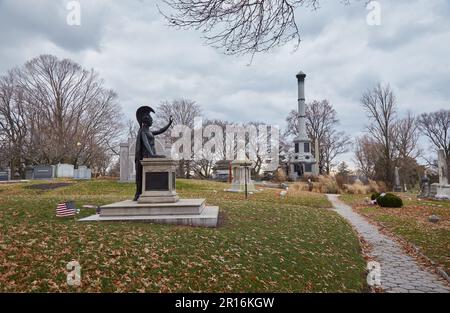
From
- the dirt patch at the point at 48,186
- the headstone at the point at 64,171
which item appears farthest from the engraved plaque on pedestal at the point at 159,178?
the headstone at the point at 64,171

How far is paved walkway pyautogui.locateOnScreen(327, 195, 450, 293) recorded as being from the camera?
19.2ft

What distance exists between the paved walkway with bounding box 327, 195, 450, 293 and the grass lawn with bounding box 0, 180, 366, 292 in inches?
20.6

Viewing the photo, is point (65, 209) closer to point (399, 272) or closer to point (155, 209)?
point (155, 209)

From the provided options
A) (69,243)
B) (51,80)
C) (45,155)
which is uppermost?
(51,80)

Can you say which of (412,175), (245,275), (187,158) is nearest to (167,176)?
(245,275)

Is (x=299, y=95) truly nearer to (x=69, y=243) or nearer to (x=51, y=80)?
(x=51, y=80)

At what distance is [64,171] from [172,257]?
33.6 meters

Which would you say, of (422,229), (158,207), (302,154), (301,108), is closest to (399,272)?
(422,229)

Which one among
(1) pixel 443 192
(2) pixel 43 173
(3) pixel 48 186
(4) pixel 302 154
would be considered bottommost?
(1) pixel 443 192

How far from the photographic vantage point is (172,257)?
18.9 feet

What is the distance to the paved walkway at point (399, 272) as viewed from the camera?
5.85 meters

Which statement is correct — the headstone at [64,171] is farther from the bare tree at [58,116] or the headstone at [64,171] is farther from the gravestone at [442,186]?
the gravestone at [442,186]
